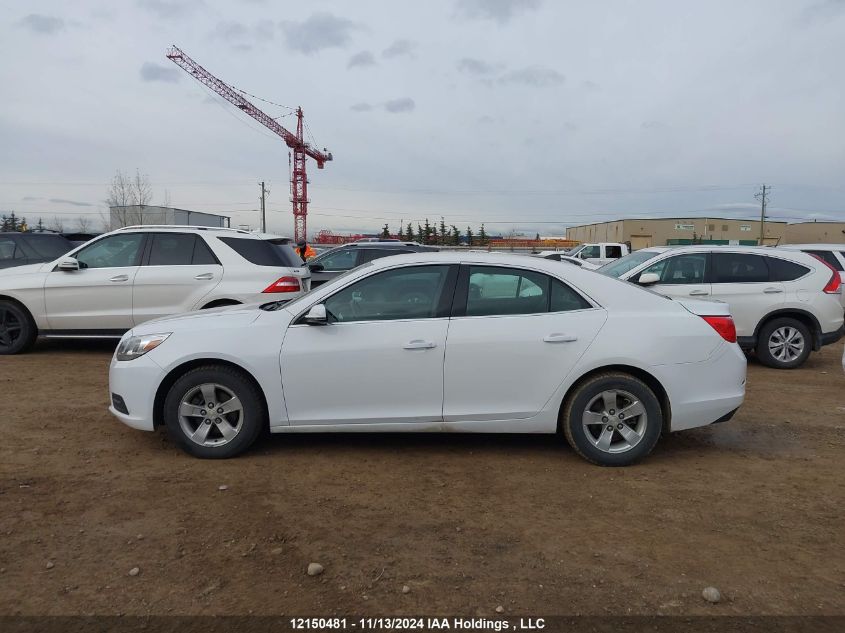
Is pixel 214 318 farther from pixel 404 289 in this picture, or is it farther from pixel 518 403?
pixel 518 403

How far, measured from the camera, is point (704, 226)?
84.4 metres

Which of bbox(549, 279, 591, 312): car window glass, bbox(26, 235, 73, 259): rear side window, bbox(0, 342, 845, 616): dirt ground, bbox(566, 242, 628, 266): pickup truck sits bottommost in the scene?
bbox(0, 342, 845, 616): dirt ground

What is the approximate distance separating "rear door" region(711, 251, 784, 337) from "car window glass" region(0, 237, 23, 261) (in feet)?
39.1

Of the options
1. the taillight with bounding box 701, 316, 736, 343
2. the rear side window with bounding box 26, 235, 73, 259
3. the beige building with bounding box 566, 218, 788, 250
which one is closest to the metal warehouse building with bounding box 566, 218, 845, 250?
the beige building with bounding box 566, 218, 788, 250

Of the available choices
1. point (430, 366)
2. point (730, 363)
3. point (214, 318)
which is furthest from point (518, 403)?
point (214, 318)

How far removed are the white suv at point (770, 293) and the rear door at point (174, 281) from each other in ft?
19.6

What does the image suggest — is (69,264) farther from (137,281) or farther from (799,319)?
(799,319)

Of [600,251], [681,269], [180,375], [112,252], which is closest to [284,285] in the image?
[112,252]

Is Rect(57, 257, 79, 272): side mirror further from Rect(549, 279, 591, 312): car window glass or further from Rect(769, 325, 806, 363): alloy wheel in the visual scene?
Rect(769, 325, 806, 363): alloy wheel

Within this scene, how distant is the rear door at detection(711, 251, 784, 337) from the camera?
8.72 meters

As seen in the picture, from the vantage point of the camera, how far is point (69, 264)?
8.27m

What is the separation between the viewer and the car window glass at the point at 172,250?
8.41 meters

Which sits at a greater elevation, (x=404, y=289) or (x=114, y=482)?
(x=404, y=289)

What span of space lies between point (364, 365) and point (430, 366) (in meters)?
0.47
